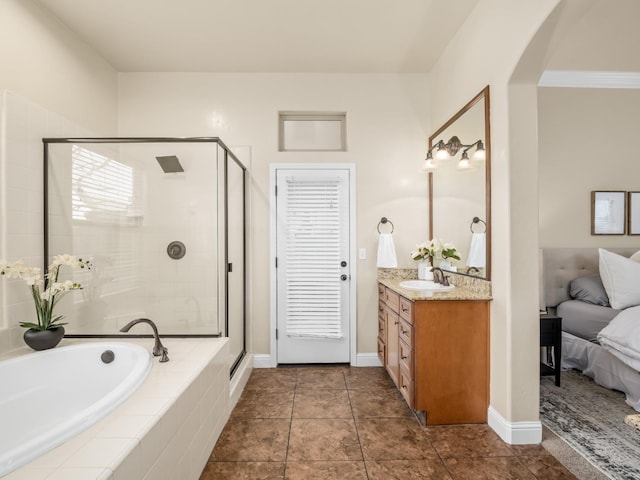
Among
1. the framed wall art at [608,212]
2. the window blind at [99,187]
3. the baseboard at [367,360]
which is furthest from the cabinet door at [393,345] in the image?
the framed wall art at [608,212]

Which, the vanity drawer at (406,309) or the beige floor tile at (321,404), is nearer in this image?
the vanity drawer at (406,309)

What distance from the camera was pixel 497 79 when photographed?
216cm

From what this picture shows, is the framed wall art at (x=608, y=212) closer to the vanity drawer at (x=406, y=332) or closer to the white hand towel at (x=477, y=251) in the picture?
the white hand towel at (x=477, y=251)

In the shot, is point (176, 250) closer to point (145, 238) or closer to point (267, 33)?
point (145, 238)

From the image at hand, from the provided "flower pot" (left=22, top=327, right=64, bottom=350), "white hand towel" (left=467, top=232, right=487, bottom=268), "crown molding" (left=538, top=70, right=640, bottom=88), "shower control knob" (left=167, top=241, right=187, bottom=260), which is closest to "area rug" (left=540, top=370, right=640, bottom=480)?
"white hand towel" (left=467, top=232, right=487, bottom=268)

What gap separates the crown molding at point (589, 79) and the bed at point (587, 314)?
166cm

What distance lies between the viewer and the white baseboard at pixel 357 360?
3.36m

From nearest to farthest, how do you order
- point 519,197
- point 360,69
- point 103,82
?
point 519,197, point 103,82, point 360,69

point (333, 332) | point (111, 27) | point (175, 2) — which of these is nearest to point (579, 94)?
point (333, 332)

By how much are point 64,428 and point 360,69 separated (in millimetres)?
3395

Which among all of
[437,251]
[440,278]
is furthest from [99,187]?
[440,278]

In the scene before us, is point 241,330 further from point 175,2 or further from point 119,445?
point 175,2

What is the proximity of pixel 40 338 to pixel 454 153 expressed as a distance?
10.1 feet

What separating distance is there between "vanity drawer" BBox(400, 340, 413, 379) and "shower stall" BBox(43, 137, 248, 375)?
52.0 inches
